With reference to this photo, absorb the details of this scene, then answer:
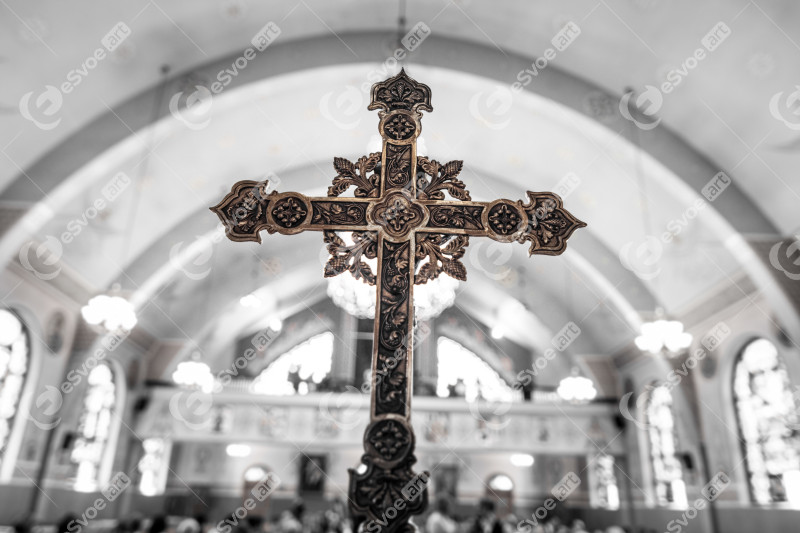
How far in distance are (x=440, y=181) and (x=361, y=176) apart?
46cm

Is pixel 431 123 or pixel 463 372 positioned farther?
pixel 463 372

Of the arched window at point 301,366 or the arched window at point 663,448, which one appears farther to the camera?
the arched window at point 301,366

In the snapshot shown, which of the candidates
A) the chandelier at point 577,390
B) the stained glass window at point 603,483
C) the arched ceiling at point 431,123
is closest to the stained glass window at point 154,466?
the arched ceiling at point 431,123

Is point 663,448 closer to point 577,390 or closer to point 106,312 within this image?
point 577,390

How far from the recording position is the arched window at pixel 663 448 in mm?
12719

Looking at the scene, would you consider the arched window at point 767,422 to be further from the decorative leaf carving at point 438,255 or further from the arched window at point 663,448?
the decorative leaf carving at point 438,255

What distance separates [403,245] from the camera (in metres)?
3.07

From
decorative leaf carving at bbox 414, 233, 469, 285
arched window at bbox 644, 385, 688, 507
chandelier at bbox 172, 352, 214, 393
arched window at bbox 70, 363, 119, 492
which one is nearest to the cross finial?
decorative leaf carving at bbox 414, 233, 469, 285

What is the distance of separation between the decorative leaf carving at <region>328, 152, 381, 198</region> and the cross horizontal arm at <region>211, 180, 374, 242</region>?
7cm

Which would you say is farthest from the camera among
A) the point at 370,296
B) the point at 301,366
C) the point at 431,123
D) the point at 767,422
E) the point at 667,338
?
the point at 301,366

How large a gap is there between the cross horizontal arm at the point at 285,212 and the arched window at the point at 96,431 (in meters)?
11.8

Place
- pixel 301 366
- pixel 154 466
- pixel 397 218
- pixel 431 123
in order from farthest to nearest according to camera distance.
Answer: pixel 301 366 → pixel 154 466 → pixel 431 123 → pixel 397 218

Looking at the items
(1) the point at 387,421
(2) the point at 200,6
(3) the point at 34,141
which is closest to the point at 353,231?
(1) the point at 387,421

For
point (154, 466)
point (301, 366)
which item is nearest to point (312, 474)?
point (301, 366)
